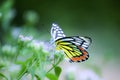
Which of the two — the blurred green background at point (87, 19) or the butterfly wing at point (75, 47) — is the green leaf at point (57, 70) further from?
the blurred green background at point (87, 19)

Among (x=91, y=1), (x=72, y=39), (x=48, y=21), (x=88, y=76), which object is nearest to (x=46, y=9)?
(x=48, y=21)

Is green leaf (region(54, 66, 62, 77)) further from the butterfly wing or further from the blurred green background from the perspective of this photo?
the blurred green background

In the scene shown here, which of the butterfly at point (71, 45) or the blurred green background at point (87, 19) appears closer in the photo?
the butterfly at point (71, 45)

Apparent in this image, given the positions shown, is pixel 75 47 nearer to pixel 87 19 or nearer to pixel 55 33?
pixel 55 33

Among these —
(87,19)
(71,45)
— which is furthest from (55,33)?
(87,19)

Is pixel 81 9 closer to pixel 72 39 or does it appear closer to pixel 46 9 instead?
pixel 46 9

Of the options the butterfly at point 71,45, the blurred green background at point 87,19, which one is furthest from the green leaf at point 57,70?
the blurred green background at point 87,19

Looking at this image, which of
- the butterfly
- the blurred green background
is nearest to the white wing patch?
the butterfly

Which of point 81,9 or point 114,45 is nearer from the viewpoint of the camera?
point 114,45
